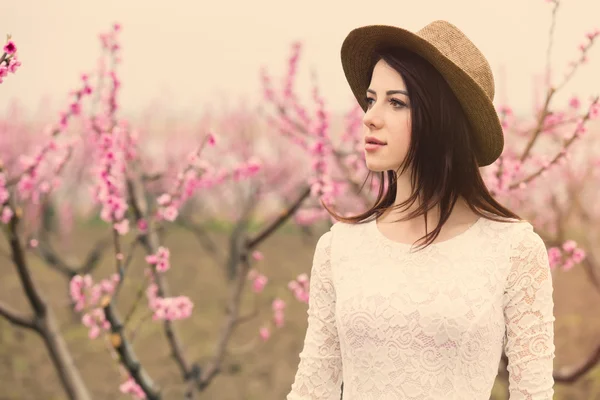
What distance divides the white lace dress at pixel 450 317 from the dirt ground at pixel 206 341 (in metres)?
2.21

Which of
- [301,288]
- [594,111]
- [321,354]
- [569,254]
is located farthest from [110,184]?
[569,254]

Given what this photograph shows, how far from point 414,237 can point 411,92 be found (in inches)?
11.5

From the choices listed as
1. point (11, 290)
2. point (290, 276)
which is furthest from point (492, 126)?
point (11, 290)

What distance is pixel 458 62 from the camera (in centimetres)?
131

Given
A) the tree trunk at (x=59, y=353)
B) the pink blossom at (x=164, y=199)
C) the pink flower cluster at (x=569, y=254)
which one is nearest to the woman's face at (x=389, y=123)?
the pink blossom at (x=164, y=199)

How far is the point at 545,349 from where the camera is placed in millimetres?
1221

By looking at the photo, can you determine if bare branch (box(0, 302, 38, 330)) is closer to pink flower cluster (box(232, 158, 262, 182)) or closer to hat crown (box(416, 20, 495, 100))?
pink flower cluster (box(232, 158, 262, 182))

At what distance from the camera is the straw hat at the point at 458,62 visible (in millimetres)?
1279

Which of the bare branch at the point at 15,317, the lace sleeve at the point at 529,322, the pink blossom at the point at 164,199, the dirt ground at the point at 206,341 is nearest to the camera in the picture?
the lace sleeve at the point at 529,322

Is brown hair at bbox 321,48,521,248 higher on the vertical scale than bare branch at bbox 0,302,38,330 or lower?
higher

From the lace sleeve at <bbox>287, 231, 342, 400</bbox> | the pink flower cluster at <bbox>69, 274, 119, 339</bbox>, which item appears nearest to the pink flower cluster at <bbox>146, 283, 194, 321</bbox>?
the pink flower cluster at <bbox>69, 274, 119, 339</bbox>

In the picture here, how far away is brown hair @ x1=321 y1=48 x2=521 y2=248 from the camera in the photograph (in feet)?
4.31

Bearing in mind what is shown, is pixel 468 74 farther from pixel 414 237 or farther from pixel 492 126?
pixel 414 237

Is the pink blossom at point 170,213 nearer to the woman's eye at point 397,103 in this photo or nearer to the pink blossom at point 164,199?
the pink blossom at point 164,199
